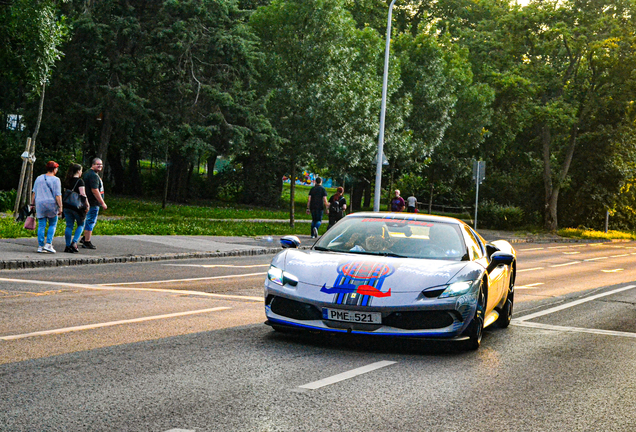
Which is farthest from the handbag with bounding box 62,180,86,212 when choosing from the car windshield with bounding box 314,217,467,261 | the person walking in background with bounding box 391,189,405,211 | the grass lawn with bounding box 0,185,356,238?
the person walking in background with bounding box 391,189,405,211

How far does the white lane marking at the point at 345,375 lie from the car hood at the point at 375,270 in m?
0.68

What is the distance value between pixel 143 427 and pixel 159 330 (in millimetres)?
3682

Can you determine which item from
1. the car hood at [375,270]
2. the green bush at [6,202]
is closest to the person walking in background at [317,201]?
the green bush at [6,202]

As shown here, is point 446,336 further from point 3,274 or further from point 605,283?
point 605,283

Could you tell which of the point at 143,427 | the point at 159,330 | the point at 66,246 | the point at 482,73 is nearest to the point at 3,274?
the point at 66,246

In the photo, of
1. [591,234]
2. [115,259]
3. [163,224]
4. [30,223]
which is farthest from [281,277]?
[591,234]

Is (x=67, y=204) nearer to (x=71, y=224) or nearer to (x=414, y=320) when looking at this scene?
(x=71, y=224)

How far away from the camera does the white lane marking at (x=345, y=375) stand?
6.38m

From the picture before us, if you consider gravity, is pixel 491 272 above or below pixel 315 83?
below

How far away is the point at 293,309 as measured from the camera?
7.89 meters

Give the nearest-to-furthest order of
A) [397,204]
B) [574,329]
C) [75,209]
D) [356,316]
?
1. [356,316]
2. [574,329]
3. [75,209]
4. [397,204]

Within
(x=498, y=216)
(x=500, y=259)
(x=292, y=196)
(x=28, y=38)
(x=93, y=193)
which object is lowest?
(x=500, y=259)

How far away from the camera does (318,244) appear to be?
29.7 feet

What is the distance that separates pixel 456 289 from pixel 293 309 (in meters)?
1.48
